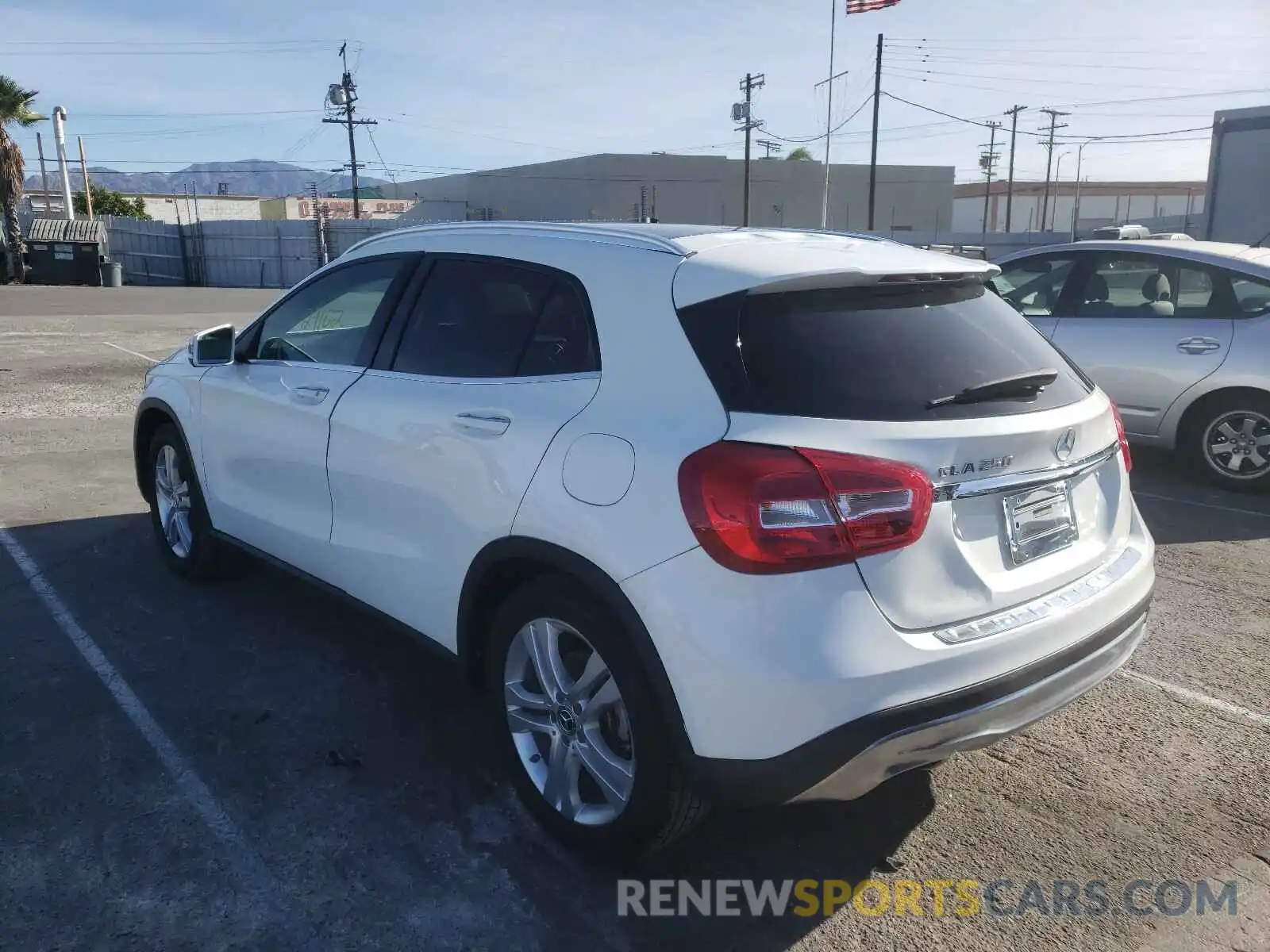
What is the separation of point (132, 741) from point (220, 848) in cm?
84

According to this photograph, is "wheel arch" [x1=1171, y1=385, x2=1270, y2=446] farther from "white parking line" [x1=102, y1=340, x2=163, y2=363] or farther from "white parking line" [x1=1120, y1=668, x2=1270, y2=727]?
"white parking line" [x1=102, y1=340, x2=163, y2=363]

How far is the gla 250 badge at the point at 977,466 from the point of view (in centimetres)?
255

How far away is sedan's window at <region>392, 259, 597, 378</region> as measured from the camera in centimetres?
306

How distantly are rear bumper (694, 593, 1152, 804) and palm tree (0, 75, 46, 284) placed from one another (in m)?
42.6

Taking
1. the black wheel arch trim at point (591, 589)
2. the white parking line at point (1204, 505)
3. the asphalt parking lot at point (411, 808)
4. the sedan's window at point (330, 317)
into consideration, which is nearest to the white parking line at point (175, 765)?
the asphalt parking lot at point (411, 808)

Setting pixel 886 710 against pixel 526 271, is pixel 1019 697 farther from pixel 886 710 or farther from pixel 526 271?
pixel 526 271

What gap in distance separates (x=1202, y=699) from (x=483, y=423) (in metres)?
2.96

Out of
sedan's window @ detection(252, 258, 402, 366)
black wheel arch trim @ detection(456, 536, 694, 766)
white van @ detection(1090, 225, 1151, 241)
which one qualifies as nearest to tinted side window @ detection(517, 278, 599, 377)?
black wheel arch trim @ detection(456, 536, 694, 766)

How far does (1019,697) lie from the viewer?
265 centimetres

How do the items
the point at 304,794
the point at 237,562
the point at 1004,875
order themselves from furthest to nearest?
1. the point at 237,562
2. the point at 304,794
3. the point at 1004,875

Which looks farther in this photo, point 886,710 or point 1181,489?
point 1181,489

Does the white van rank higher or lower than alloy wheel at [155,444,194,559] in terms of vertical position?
higher

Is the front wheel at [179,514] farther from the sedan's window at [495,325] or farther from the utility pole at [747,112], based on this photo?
the utility pole at [747,112]

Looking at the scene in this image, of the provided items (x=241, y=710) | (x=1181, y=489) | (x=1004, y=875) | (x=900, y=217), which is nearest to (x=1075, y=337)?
(x=1181, y=489)
